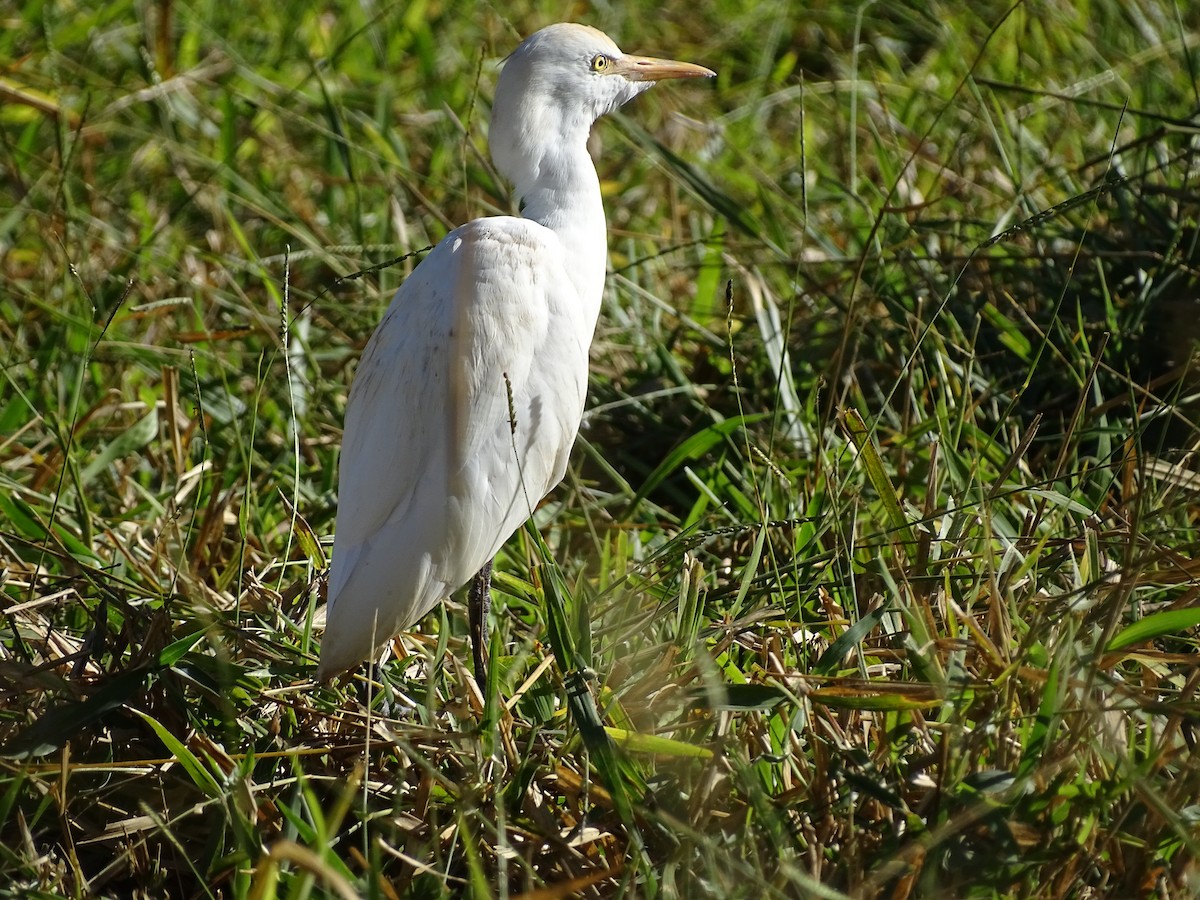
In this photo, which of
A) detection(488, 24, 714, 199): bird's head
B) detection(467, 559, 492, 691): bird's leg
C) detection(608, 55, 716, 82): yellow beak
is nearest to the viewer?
detection(467, 559, 492, 691): bird's leg

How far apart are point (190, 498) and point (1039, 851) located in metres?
1.73

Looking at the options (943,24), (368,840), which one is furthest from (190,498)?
(943,24)

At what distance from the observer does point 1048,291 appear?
2545mm

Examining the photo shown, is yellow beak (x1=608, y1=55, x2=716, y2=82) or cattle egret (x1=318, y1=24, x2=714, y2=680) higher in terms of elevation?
yellow beak (x1=608, y1=55, x2=716, y2=82)

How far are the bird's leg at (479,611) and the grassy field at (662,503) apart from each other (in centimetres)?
11

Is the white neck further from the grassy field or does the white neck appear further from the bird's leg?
the bird's leg

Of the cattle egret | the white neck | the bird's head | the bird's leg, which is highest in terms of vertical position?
the bird's head

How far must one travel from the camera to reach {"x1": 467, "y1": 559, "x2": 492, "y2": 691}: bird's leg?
6.36ft

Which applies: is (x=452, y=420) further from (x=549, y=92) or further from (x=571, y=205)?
(x=549, y=92)

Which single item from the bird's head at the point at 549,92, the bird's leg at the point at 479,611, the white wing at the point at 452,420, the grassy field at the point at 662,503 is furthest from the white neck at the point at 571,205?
the bird's leg at the point at 479,611

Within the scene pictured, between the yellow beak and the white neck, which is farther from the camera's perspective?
the yellow beak

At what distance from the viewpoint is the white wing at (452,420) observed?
1.75m

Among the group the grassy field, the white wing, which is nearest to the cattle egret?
the white wing

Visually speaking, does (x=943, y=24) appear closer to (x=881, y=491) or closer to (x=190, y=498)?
(x=881, y=491)
